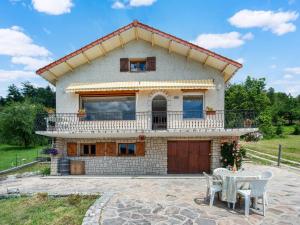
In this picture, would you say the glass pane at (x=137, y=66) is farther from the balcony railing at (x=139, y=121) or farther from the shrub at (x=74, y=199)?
the shrub at (x=74, y=199)

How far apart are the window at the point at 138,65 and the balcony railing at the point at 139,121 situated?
373cm

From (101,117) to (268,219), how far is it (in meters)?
14.0

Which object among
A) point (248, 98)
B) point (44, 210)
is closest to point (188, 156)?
point (44, 210)

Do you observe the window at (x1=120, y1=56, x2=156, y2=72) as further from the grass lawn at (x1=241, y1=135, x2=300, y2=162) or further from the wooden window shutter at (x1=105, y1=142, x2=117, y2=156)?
the grass lawn at (x1=241, y1=135, x2=300, y2=162)

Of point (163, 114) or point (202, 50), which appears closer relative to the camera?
point (202, 50)

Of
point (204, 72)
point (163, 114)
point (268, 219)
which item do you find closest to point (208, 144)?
point (163, 114)

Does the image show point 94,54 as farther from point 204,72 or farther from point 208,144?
point 208,144

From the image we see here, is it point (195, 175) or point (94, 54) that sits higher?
point (94, 54)

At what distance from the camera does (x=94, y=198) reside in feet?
42.3

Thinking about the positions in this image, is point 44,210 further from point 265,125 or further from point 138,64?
point 265,125

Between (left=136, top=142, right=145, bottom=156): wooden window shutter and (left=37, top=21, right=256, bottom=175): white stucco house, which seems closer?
(left=37, top=21, right=256, bottom=175): white stucco house

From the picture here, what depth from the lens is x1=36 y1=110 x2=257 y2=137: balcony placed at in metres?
18.0

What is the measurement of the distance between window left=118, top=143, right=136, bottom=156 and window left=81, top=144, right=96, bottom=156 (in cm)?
219

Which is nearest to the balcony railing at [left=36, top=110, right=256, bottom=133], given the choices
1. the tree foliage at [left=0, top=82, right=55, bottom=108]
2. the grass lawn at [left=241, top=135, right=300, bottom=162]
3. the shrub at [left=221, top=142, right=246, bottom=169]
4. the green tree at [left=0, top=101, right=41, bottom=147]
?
the shrub at [left=221, top=142, right=246, bottom=169]
